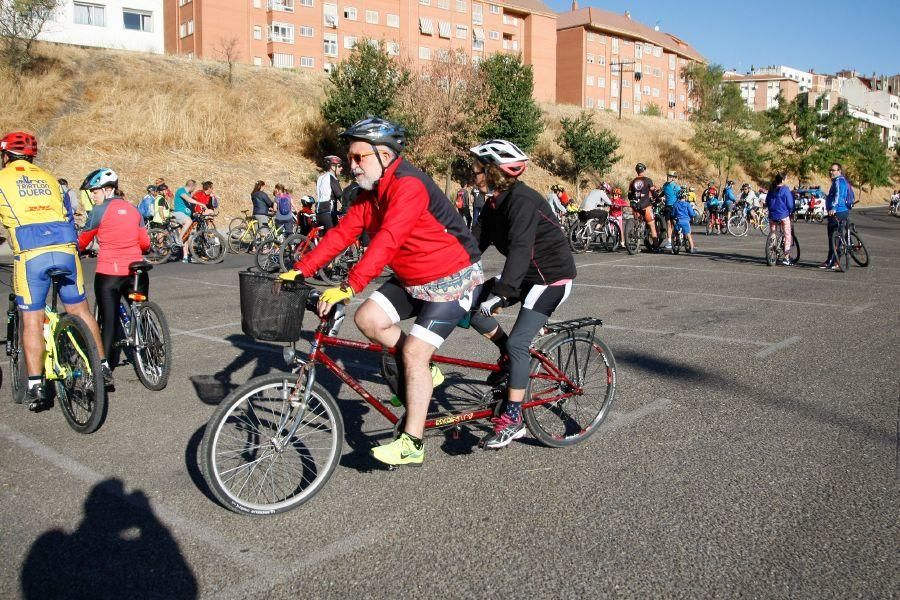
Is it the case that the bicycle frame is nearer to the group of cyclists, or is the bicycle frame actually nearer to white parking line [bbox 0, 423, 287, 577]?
the group of cyclists

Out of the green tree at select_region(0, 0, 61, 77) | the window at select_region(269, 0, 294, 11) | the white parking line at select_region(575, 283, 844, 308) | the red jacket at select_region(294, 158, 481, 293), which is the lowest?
the white parking line at select_region(575, 283, 844, 308)

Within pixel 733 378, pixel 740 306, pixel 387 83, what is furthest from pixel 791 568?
pixel 387 83

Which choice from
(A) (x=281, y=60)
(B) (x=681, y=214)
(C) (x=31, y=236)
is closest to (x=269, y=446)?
(C) (x=31, y=236)

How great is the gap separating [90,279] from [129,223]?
347 inches

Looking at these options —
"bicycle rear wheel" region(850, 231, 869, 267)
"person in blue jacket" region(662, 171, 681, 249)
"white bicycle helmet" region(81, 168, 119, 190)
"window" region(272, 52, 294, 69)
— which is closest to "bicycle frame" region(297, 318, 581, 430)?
"white bicycle helmet" region(81, 168, 119, 190)

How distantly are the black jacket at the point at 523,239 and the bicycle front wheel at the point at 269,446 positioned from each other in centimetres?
120

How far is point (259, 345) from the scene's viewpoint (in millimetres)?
7660

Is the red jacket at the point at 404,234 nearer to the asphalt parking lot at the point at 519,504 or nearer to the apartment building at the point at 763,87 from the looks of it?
the asphalt parking lot at the point at 519,504

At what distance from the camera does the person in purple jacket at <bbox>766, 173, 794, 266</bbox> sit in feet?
47.2

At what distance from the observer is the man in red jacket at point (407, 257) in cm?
378

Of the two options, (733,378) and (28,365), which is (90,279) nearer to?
(28,365)

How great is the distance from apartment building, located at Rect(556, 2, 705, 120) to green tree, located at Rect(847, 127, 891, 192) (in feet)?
82.7

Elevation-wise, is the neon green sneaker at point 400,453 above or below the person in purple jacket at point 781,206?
below

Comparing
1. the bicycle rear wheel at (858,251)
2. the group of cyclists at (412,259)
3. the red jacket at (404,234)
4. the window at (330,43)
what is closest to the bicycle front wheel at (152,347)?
the group of cyclists at (412,259)
